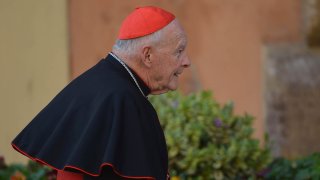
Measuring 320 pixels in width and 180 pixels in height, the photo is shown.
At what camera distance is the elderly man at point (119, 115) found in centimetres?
362

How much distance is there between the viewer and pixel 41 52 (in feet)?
24.1

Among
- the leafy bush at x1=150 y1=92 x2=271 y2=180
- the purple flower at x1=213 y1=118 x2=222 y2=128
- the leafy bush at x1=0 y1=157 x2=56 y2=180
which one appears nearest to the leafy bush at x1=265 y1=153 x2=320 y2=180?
the leafy bush at x1=150 y1=92 x2=271 y2=180

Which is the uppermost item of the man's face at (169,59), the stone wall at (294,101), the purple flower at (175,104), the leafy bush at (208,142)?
the man's face at (169,59)

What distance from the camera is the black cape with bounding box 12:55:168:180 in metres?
3.62

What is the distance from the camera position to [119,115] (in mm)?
3645

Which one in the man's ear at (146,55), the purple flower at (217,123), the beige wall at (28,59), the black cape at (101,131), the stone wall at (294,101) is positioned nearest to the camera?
the black cape at (101,131)

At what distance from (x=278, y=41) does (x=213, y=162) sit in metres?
2.61

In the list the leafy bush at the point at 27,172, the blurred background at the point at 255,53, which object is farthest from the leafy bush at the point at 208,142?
the blurred background at the point at 255,53

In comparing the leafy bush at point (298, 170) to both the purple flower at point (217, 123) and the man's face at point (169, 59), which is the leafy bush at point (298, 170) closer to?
the purple flower at point (217, 123)

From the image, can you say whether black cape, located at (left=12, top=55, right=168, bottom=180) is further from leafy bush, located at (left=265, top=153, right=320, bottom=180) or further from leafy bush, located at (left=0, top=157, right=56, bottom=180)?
leafy bush, located at (left=265, top=153, right=320, bottom=180)

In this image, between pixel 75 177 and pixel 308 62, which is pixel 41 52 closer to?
pixel 308 62

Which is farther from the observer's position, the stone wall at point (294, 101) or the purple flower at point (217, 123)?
the stone wall at point (294, 101)

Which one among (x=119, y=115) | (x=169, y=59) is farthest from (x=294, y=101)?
(x=119, y=115)

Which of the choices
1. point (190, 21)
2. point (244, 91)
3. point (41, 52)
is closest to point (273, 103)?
point (244, 91)
